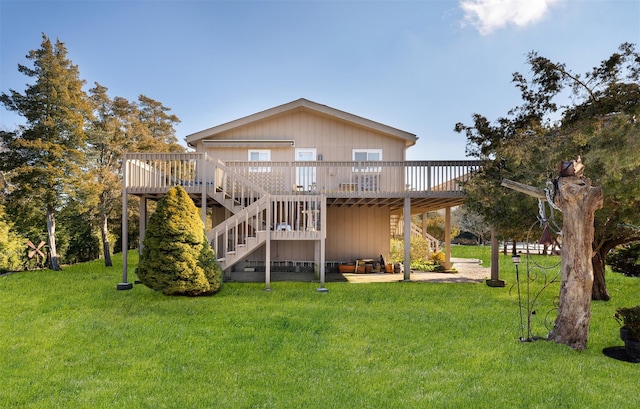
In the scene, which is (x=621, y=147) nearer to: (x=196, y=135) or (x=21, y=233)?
(x=196, y=135)

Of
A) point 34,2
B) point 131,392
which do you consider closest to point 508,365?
point 131,392

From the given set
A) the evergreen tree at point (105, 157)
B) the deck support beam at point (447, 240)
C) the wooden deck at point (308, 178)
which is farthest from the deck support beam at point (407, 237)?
the evergreen tree at point (105, 157)

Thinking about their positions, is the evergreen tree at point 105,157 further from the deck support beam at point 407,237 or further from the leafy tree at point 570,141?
the leafy tree at point 570,141

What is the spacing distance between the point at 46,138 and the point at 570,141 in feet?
57.8

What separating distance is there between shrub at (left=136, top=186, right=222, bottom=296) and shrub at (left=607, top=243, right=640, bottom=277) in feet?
45.6

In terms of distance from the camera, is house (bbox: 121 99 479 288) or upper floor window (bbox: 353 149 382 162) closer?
house (bbox: 121 99 479 288)

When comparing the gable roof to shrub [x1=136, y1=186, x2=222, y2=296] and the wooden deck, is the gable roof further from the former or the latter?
shrub [x1=136, y1=186, x2=222, y2=296]

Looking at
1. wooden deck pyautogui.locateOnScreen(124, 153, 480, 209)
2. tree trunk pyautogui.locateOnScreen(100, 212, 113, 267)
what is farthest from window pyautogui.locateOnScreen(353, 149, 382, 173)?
tree trunk pyautogui.locateOnScreen(100, 212, 113, 267)

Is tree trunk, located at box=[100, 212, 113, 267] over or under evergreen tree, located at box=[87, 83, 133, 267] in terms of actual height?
under

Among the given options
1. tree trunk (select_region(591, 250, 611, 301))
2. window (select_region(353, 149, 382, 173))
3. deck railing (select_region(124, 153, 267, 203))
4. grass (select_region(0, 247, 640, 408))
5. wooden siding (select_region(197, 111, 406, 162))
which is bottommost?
grass (select_region(0, 247, 640, 408))

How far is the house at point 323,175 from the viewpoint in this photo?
11711 millimetres

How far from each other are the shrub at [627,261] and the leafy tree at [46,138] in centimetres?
2100

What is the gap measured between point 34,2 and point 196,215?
894 cm

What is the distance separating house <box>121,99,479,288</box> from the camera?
1171 centimetres
